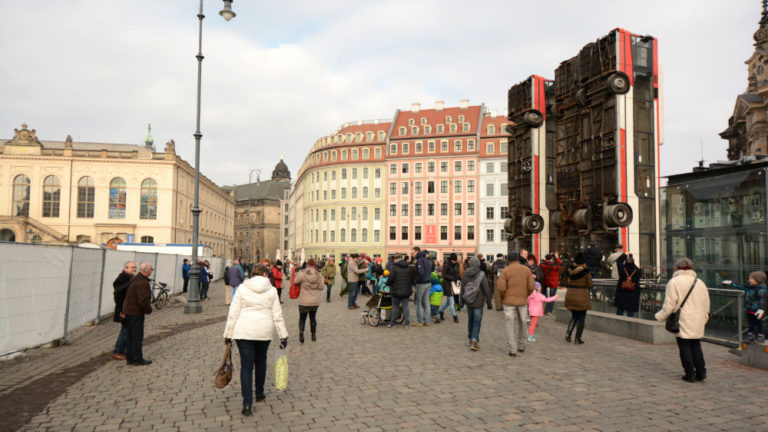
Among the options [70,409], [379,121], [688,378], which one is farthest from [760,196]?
[379,121]

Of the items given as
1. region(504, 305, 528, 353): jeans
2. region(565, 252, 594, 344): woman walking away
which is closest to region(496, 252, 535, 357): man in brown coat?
region(504, 305, 528, 353): jeans

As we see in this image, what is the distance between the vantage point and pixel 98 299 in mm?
14055

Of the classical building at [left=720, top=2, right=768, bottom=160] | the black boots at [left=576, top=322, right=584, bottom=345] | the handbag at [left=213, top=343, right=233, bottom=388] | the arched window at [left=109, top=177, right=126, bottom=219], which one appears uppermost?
the classical building at [left=720, top=2, right=768, bottom=160]

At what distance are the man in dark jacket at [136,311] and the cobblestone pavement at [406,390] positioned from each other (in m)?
0.23

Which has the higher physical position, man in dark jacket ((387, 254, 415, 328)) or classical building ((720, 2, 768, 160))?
classical building ((720, 2, 768, 160))

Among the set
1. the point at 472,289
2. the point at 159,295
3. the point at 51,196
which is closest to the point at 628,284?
the point at 472,289

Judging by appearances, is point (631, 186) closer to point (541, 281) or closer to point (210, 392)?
point (541, 281)

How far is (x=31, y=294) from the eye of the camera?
9523mm

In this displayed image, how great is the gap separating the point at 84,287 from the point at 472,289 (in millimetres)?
9060

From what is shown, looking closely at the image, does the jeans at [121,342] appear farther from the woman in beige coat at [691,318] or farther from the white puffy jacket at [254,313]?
the woman in beige coat at [691,318]

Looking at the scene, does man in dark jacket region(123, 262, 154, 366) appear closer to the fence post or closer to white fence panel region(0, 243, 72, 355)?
white fence panel region(0, 243, 72, 355)

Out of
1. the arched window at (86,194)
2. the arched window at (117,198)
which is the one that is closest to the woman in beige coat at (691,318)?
the arched window at (117,198)

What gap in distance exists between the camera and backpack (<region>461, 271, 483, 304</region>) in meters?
10.4

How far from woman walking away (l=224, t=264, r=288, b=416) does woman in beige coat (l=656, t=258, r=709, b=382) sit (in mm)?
5514
